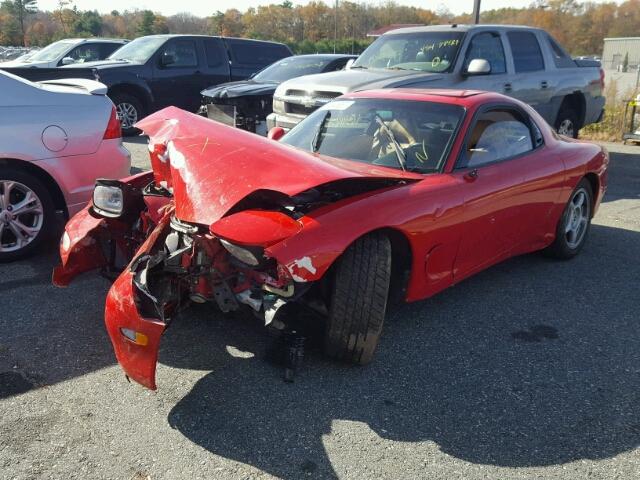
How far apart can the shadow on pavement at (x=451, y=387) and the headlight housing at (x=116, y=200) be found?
2.53 ft

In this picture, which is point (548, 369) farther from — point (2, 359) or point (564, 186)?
point (2, 359)

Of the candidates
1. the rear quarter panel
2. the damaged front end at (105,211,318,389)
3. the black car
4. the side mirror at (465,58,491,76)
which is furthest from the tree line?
the damaged front end at (105,211,318,389)

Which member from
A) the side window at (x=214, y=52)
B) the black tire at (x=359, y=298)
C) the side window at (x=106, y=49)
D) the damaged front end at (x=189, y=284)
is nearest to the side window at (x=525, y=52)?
the side window at (x=214, y=52)

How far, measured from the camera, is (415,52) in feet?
26.5

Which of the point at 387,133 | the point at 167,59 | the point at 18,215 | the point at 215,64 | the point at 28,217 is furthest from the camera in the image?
the point at 215,64

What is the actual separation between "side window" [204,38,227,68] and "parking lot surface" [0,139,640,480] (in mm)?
9112

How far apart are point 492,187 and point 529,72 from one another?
5.56m

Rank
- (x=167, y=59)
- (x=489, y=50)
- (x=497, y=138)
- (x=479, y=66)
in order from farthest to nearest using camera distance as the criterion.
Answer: (x=167, y=59)
(x=489, y=50)
(x=479, y=66)
(x=497, y=138)

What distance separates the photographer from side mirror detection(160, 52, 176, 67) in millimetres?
11742

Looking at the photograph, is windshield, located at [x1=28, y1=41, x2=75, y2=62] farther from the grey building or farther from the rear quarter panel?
the grey building

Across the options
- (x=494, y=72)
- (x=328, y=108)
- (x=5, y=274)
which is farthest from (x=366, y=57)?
(x=5, y=274)

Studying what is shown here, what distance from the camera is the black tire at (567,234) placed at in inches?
193

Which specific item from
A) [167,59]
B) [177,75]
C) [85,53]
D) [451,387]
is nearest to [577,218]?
[451,387]

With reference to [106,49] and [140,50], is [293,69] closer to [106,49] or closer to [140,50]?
[140,50]
